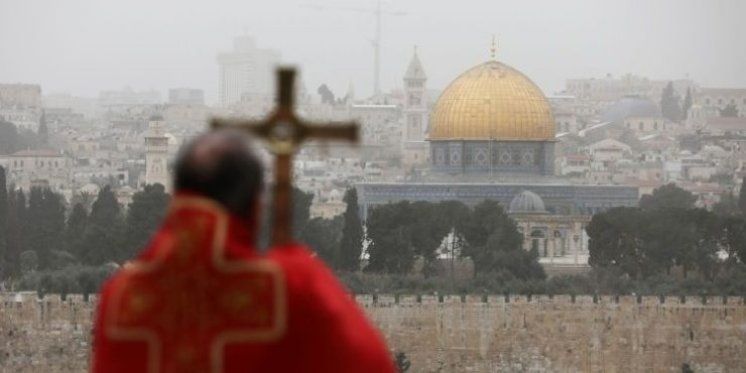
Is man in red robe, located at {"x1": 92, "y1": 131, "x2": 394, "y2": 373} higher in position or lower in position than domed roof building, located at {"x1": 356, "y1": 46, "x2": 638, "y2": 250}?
lower

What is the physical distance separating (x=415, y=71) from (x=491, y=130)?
53892 mm

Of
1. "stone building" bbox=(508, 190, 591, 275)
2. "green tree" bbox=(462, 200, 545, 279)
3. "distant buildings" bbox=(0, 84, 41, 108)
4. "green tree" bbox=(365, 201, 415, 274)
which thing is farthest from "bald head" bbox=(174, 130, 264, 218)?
"distant buildings" bbox=(0, 84, 41, 108)

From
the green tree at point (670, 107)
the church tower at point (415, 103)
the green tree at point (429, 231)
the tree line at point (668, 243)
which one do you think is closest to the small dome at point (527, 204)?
the green tree at point (429, 231)

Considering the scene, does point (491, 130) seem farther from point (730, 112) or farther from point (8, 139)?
point (730, 112)

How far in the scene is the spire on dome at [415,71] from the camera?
14312cm

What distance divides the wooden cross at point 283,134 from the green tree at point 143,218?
50.3 meters

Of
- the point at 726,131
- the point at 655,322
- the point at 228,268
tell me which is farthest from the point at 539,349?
the point at 726,131

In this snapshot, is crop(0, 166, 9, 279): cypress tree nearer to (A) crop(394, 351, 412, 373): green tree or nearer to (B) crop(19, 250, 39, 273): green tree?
(B) crop(19, 250, 39, 273): green tree

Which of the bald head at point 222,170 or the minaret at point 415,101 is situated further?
the minaret at point 415,101

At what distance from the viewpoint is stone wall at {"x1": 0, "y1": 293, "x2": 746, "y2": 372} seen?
4809cm

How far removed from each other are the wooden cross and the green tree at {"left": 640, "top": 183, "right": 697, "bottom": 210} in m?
77.5

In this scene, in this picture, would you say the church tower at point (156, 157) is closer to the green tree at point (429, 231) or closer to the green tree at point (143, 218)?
the green tree at point (429, 231)

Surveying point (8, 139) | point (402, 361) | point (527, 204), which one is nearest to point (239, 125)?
point (402, 361)

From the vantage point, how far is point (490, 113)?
89.4m
